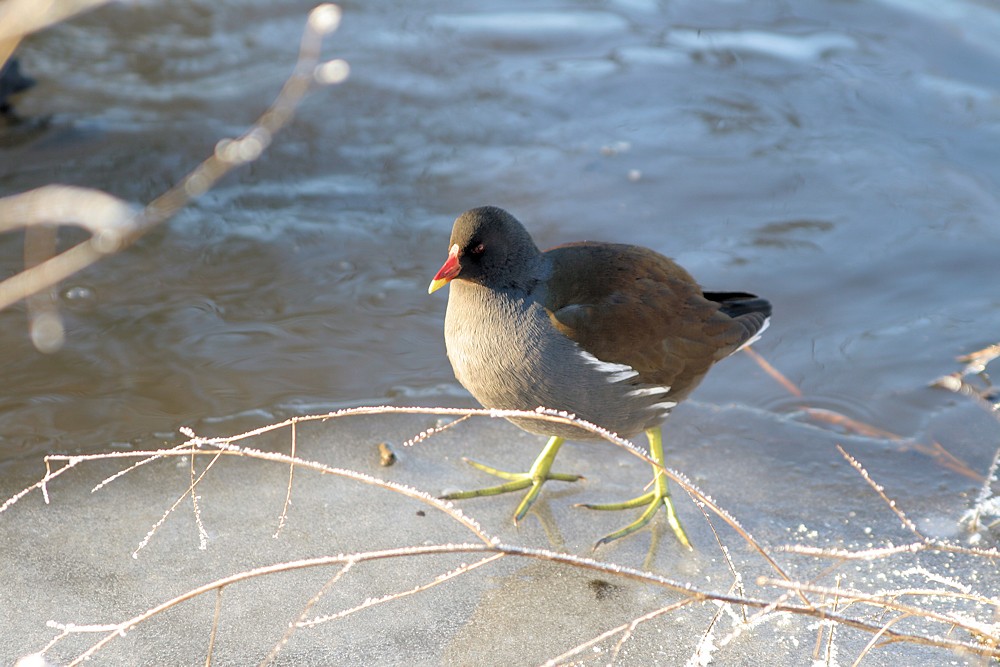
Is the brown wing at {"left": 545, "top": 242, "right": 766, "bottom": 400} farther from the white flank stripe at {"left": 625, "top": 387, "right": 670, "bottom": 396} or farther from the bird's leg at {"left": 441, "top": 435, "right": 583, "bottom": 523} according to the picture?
the bird's leg at {"left": 441, "top": 435, "right": 583, "bottom": 523}

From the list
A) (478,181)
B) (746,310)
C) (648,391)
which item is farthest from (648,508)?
(478,181)

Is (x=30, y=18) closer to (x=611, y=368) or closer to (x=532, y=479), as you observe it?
(x=611, y=368)

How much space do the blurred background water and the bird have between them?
27.1 inches

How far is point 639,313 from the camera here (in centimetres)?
288

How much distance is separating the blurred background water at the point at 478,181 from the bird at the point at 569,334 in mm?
688

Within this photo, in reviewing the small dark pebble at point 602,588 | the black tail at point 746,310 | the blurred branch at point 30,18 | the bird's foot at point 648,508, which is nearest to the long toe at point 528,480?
the bird's foot at point 648,508

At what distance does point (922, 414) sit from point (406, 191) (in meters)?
2.38

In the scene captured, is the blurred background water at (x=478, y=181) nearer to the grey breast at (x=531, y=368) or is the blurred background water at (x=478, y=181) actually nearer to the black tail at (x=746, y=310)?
the black tail at (x=746, y=310)

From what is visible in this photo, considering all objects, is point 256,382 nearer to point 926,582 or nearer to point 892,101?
point 926,582

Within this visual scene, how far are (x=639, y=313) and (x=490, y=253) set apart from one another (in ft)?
1.46

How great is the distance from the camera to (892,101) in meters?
5.50

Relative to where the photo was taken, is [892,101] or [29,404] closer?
[29,404]

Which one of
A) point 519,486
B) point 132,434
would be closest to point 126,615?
point 132,434

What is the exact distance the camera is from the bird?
275cm
